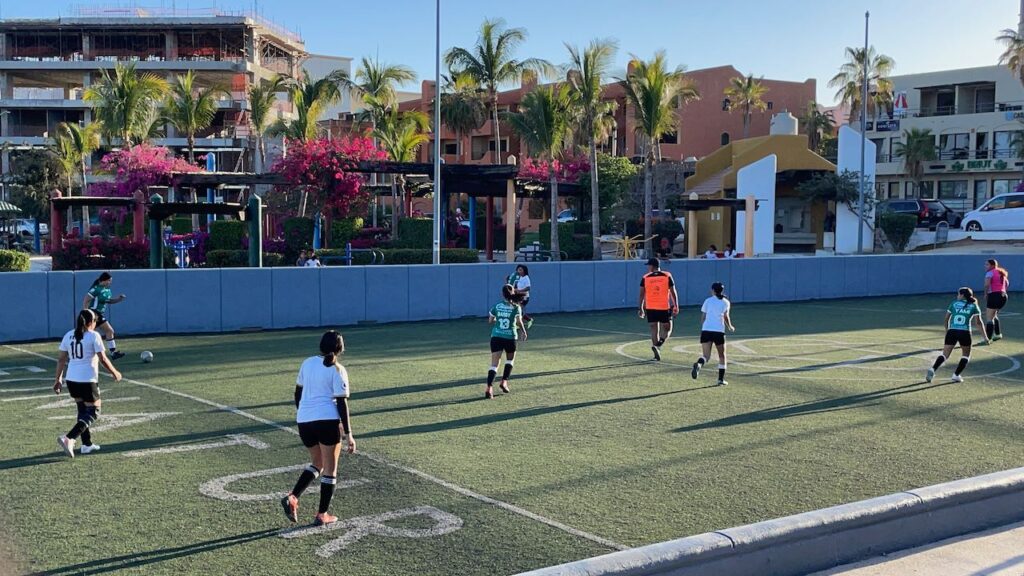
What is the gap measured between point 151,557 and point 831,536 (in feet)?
15.8

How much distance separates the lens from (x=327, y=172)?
37844 millimetres

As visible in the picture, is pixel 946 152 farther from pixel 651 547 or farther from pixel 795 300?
pixel 651 547

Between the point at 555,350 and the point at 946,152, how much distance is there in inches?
2162

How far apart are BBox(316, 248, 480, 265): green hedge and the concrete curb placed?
88.7 feet

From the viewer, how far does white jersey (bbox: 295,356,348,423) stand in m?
7.34

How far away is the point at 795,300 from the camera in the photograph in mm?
30797

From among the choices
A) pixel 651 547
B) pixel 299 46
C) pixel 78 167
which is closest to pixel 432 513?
pixel 651 547

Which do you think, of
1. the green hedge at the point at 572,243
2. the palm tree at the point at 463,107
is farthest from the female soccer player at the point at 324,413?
the palm tree at the point at 463,107

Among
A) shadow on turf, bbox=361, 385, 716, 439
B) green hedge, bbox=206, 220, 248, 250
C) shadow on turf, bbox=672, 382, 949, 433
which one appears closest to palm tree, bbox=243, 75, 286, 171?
green hedge, bbox=206, 220, 248, 250

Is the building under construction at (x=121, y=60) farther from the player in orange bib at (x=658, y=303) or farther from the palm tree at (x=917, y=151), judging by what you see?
the player in orange bib at (x=658, y=303)

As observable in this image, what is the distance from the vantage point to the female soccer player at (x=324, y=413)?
289 inches

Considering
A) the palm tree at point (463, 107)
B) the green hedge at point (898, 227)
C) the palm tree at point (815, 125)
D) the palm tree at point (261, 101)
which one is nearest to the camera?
the green hedge at point (898, 227)

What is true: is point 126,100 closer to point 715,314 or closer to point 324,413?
point 715,314

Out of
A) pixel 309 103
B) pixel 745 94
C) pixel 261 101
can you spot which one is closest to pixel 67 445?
pixel 309 103
